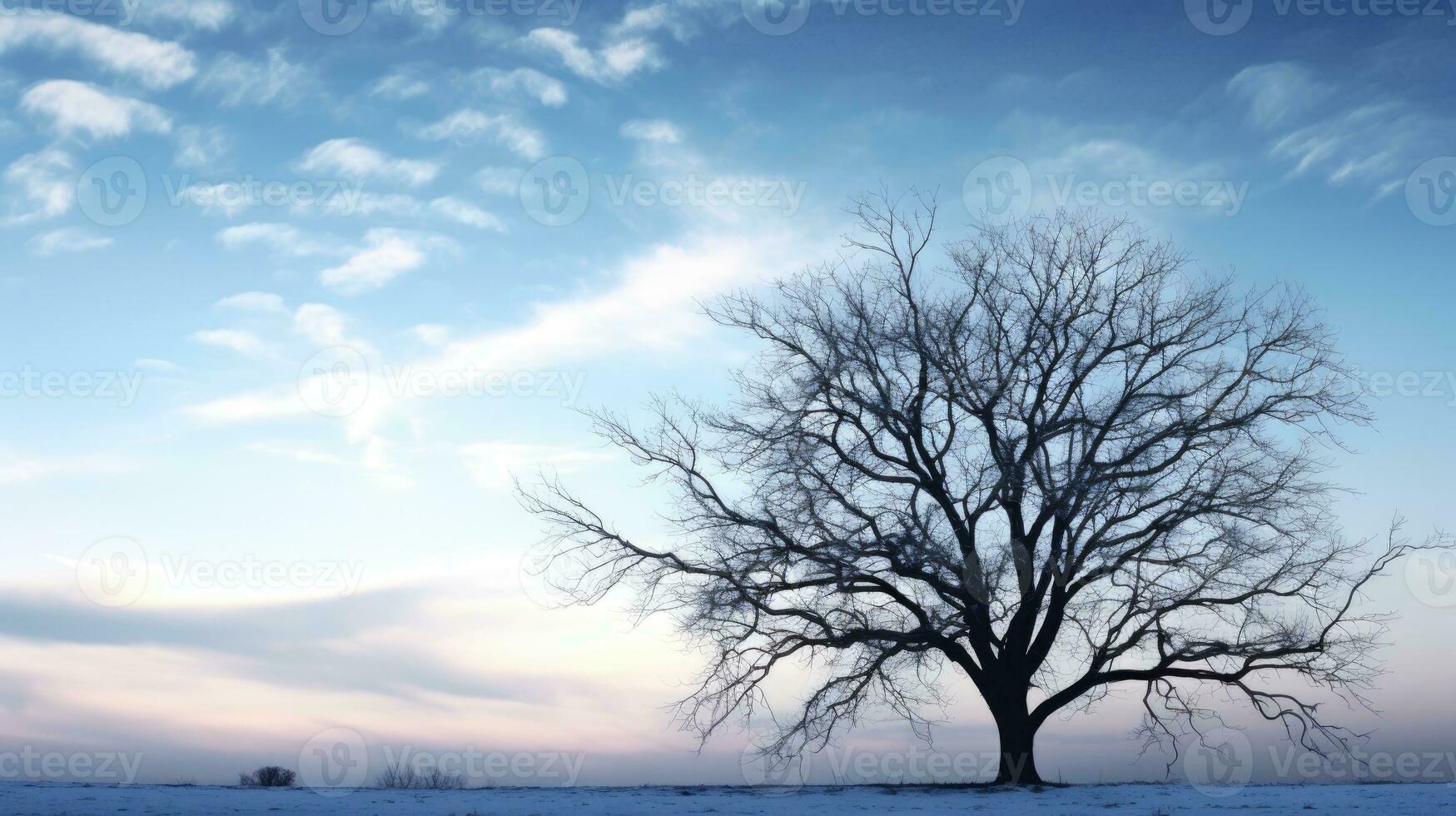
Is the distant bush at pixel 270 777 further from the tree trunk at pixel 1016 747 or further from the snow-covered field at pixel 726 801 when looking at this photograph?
the tree trunk at pixel 1016 747

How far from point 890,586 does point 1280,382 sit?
8402 millimetres

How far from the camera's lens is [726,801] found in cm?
1756

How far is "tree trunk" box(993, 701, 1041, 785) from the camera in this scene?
64.9 feet

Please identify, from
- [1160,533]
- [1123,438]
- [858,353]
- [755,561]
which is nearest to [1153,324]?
[1123,438]

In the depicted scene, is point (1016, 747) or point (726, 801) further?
point (1016, 747)

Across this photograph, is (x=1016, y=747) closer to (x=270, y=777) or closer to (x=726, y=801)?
(x=726, y=801)

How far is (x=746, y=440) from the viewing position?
69.2 ft

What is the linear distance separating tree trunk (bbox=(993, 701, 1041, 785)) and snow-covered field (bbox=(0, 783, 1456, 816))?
864 mm

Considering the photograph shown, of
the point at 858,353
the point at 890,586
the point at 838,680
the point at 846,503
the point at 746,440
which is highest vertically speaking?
the point at 858,353

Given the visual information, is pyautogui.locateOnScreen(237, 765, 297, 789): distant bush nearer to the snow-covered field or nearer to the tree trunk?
the snow-covered field

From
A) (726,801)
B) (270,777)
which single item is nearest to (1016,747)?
(726,801)

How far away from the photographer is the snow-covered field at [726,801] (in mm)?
14602

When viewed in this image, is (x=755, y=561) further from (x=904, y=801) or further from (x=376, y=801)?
(x=376, y=801)

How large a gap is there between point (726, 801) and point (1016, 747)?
5638mm
